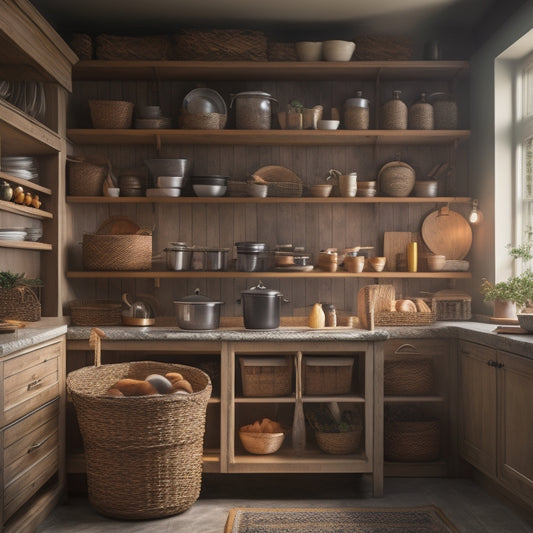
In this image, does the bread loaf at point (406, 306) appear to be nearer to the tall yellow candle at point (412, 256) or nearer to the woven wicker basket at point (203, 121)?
the tall yellow candle at point (412, 256)

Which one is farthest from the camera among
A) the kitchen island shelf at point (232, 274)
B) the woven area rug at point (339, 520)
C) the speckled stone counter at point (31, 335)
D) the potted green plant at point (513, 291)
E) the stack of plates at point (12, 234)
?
the kitchen island shelf at point (232, 274)

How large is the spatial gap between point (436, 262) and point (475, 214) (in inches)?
16.2

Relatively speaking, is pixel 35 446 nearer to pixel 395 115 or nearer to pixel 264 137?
pixel 264 137

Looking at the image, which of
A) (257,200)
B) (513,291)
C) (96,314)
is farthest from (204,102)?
(513,291)

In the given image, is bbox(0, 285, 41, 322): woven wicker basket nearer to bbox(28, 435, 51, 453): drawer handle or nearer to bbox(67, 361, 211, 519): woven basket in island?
bbox(67, 361, 211, 519): woven basket in island

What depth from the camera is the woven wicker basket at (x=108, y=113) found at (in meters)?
4.36

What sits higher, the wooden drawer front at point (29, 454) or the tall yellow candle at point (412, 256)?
the tall yellow candle at point (412, 256)

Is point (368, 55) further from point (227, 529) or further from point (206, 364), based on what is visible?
point (227, 529)

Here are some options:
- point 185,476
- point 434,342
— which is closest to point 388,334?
point 434,342

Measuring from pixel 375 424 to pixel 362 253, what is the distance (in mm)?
1347

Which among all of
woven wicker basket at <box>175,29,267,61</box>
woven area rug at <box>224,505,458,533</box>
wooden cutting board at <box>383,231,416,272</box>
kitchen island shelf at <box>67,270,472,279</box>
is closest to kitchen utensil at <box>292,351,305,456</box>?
woven area rug at <box>224,505,458,533</box>

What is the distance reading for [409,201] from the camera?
14.6ft

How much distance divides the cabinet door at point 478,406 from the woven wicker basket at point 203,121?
2089mm

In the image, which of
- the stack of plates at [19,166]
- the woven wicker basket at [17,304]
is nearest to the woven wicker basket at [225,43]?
the stack of plates at [19,166]
